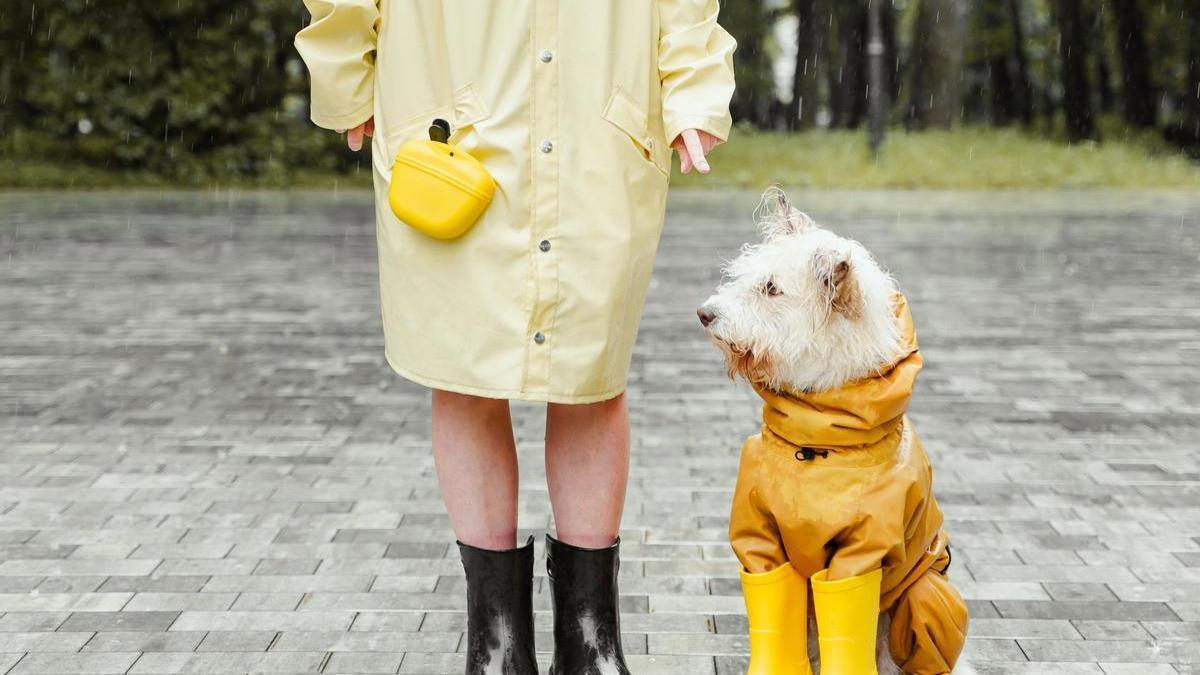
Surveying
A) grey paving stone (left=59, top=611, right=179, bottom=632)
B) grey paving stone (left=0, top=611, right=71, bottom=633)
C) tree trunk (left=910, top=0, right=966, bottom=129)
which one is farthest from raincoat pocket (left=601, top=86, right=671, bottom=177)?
tree trunk (left=910, top=0, right=966, bottom=129)

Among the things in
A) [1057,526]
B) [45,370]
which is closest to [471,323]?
[1057,526]

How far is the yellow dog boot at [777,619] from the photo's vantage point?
286 cm

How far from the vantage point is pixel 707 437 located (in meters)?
5.63

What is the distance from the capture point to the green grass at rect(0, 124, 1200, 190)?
19859 millimetres

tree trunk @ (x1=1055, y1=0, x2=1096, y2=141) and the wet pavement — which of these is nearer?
the wet pavement

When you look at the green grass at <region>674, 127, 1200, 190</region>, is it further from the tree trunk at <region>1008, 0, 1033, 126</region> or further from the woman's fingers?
the woman's fingers

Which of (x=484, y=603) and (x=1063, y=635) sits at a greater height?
(x=484, y=603)

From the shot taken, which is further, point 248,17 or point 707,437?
point 248,17

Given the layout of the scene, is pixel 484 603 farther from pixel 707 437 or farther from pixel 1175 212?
pixel 1175 212

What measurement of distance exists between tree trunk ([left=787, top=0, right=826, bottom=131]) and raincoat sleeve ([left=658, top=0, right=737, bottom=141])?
3141 cm

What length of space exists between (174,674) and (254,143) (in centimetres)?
1930

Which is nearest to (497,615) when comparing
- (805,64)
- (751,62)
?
(805,64)

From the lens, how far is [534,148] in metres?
2.86

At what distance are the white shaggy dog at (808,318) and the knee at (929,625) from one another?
20.7 inches
